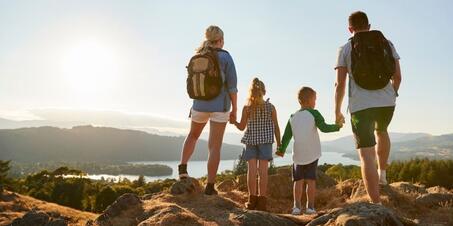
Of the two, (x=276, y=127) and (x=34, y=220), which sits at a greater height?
(x=276, y=127)

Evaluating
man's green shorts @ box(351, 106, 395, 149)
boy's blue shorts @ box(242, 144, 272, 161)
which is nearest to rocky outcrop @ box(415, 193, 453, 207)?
man's green shorts @ box(351, 106, 395, 149)

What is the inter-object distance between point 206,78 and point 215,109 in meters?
0.53

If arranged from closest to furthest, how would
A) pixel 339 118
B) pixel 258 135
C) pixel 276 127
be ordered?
pixel 339 118 < pixel 258 135 < pixel 276 127

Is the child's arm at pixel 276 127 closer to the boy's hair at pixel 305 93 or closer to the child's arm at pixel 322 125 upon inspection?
the boy's hair at pixel 305 93

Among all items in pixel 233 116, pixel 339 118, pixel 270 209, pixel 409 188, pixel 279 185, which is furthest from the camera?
pixel 279 185

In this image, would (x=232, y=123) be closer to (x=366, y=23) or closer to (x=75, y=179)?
(x=366, y=23)

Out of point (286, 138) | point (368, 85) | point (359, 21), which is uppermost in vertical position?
point (359, 21)

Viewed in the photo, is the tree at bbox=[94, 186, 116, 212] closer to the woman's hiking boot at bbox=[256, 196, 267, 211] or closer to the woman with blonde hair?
the woman with blonde hair

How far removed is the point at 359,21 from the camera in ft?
20.1

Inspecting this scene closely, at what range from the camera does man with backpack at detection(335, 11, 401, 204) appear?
584cm

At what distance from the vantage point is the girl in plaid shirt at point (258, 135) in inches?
289

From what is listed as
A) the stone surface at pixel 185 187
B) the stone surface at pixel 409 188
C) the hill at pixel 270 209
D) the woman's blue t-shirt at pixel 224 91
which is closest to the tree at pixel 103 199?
the hill at pixel 270 209

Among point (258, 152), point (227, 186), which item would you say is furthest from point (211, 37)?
point (227, 186)

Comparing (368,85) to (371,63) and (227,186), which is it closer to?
(371,63)
